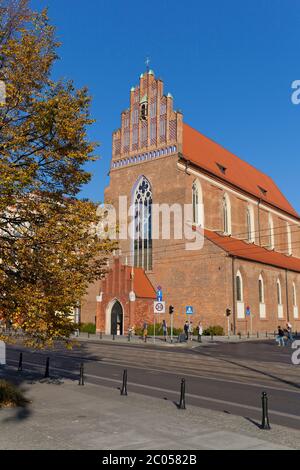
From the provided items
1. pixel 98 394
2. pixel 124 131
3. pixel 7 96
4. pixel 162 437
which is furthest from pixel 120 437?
pixel 124 131

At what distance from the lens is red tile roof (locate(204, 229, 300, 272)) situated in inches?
1578

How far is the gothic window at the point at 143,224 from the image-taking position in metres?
43.0

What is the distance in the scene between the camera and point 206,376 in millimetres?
15406

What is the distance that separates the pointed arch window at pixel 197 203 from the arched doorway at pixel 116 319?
35.7 feet

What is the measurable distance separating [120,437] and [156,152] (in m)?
37.5

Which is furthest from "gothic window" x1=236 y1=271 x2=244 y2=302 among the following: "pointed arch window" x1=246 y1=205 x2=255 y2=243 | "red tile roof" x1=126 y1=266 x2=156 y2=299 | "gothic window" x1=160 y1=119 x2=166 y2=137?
"gothic window" x1=160 y1=119 x2=166 y2=137

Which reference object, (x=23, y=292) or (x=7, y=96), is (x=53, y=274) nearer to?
(x=23, y=292)

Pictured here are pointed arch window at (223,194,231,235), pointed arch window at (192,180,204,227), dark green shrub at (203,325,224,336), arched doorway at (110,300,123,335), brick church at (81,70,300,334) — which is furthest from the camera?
pointed arch window at (223,194,231,235)

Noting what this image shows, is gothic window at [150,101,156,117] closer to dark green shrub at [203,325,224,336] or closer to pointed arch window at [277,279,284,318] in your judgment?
dark green shrub at [203,325,224,336]

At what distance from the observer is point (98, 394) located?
11469 millimetres

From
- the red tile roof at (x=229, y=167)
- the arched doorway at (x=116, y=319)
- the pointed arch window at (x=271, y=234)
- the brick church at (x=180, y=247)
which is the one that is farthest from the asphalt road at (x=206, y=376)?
the pointed arch window at (x=271, y=234)

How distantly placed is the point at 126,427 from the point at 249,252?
37991mm

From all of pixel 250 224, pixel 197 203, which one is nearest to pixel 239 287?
pixel 197 203

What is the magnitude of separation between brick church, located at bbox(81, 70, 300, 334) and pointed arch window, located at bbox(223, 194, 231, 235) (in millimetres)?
113
